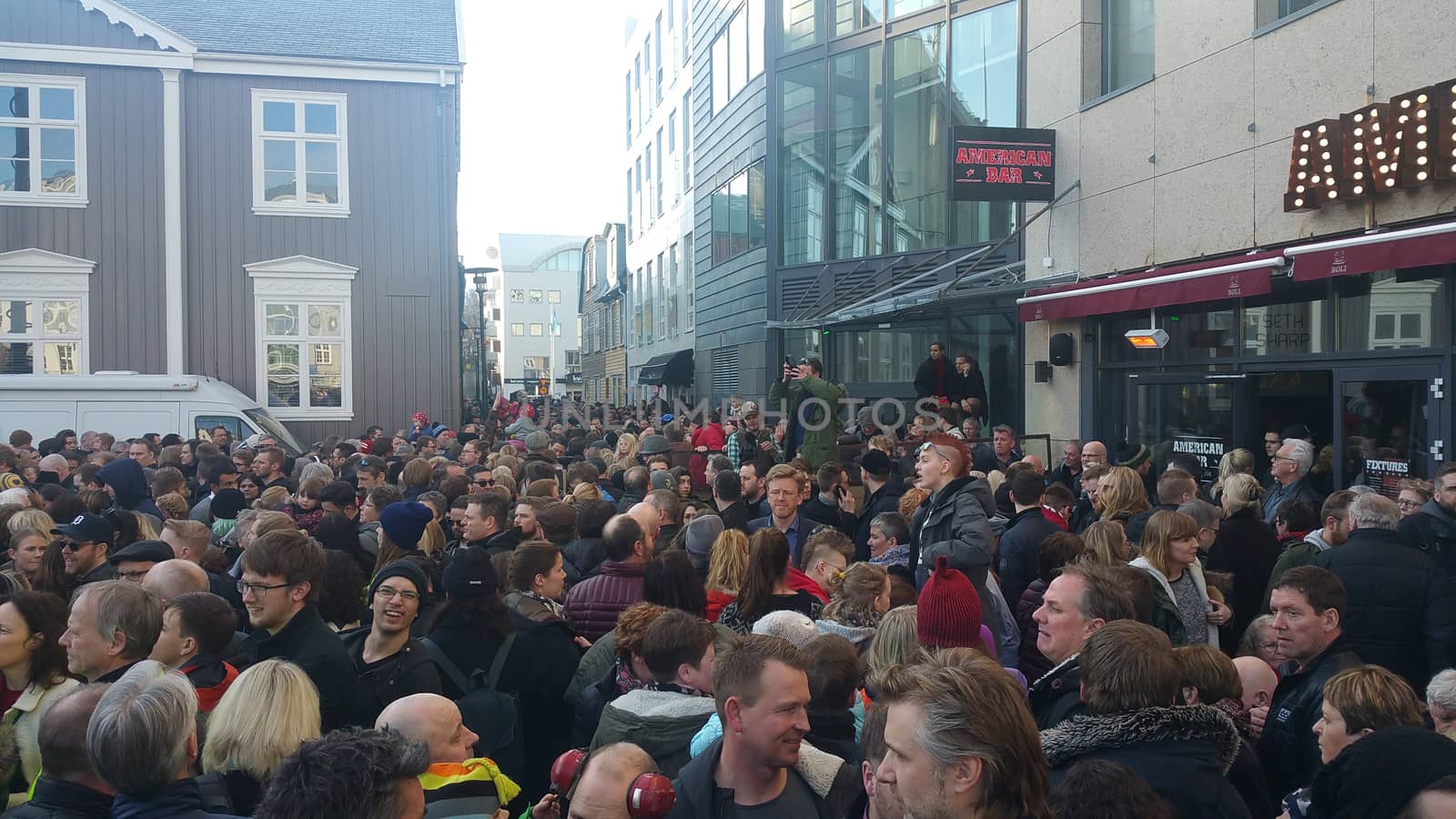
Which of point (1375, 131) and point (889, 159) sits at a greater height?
point (889, 159)

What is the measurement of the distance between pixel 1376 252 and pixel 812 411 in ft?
18.5

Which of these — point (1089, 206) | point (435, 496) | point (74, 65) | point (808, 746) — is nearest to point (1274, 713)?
point (808, 746)

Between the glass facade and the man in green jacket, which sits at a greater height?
the glass facade

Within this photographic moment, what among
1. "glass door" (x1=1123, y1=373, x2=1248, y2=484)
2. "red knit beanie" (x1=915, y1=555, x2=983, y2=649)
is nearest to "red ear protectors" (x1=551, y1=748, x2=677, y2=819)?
"red knit beanie" (x1=915, y1=555, x2=983, y2=649)

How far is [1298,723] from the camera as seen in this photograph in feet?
13.3

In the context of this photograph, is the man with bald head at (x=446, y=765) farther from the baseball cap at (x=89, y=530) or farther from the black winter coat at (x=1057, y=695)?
the baseball cap at (x=89, y=530)

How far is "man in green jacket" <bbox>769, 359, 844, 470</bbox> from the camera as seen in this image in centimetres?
1140

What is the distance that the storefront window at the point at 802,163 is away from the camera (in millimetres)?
19219

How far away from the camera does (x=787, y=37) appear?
19859mm

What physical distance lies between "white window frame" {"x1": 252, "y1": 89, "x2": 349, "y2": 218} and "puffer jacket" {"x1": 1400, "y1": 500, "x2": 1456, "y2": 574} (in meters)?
18.3

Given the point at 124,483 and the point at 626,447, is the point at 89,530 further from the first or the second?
the point at 626,447

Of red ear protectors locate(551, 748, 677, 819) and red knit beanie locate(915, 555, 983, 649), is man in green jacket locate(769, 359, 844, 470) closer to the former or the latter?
red knit beanie locate(915, 555, 983, 649)

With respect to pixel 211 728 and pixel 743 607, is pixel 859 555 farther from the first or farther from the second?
pixel 211 728

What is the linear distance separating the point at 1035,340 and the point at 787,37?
901cm
